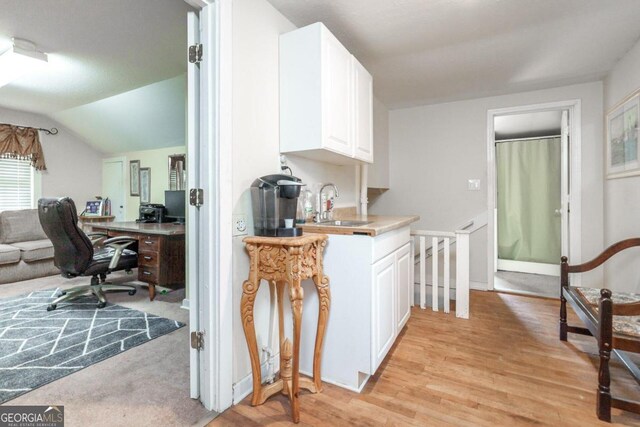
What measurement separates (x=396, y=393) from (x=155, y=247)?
260 cm

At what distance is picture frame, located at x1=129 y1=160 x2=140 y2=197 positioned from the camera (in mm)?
5332

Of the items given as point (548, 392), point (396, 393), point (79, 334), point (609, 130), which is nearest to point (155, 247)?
point (79, 334)

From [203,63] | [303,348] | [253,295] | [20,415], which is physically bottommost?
[20,415]

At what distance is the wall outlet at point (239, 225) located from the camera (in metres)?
1.57

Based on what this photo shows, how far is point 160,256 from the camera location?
3.04m

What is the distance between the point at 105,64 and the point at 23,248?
268cm

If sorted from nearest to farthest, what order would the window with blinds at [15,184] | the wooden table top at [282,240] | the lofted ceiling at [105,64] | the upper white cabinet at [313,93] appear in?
1. the wooden table top at [282,240]
2. the upper white cabinet at [313,93]
3. the lofted ceiling at [105,64]
4. the window with blinds at [15,184]

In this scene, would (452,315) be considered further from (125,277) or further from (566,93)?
(125,277)

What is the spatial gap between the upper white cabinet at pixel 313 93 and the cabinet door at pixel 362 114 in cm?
17

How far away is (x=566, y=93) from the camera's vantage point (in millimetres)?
3109

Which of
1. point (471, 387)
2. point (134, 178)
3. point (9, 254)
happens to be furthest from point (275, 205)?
point (134, 178)

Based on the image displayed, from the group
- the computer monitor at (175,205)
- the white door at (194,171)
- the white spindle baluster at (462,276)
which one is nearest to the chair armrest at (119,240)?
the computer monitor at (175,205)

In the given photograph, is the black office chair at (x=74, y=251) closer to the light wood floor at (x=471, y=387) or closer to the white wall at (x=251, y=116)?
the white wall at (x=251, y=116)

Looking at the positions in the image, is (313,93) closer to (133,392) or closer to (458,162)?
(133,392)
